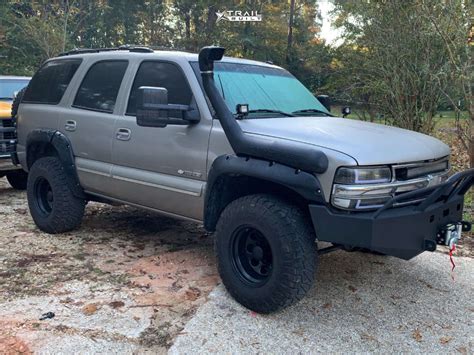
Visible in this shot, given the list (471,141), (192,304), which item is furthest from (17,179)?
(471,141)

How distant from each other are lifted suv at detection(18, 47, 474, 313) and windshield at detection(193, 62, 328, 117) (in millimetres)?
15

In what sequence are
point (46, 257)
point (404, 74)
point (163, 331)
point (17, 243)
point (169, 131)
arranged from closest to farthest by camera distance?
point (163, 331), point (169, 131), point (46, 257), point (17, 243), point (404, 74)

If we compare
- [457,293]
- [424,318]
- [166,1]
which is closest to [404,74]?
[457,293]

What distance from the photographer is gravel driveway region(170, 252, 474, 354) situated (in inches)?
120

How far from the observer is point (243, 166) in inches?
134

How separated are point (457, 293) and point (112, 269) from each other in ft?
9.48

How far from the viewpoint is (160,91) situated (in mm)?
3545

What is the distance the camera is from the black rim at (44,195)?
17.4 ft

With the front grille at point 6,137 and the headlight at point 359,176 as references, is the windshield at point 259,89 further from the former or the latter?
the front grille at point 6,137

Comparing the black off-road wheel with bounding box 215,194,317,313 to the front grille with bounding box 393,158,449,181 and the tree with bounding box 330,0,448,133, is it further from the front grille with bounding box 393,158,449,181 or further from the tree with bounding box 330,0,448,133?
the tree with bounding box 330,0,448,133

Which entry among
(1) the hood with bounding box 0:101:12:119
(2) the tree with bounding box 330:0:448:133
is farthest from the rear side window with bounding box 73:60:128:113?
(2) the tree with bounding box 330:0:448:133

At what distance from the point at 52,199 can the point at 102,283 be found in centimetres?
172

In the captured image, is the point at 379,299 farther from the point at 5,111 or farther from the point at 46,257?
the point at 5,111

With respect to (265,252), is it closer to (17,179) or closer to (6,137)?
(6,137)
